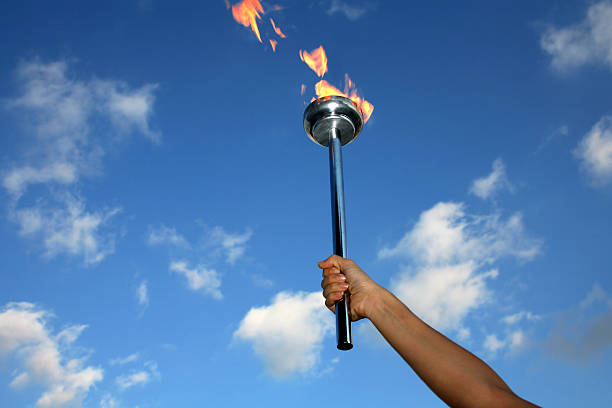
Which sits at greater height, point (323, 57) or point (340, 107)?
point (323, 57)

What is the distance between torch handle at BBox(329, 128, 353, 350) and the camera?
377 centimetres

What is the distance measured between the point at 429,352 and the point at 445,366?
0.15 meters

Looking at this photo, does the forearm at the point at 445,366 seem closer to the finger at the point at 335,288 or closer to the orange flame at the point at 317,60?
the finger at the point at 335,288

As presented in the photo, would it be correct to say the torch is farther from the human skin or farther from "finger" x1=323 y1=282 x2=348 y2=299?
the human skin

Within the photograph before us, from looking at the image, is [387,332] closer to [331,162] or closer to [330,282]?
[330,282]

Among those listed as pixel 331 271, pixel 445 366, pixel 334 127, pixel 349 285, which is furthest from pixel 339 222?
pixel 445 366

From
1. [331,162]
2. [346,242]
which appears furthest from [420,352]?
[331,162]

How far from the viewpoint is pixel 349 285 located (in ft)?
13.4

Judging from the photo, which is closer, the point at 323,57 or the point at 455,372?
the point at 455,372

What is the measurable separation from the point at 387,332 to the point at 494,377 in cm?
88

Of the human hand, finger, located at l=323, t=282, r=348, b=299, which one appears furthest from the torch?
finger, located at l=323, t=282, r=348, b=299

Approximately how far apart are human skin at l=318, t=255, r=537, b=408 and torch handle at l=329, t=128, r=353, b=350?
0.35 ft

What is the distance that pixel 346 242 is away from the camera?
453cm

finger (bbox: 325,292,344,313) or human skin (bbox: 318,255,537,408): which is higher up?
finger (bbox: 325,292,344,313)
